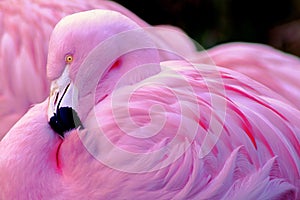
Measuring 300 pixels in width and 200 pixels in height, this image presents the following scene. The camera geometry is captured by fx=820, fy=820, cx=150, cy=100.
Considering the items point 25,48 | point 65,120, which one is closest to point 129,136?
point 65,120

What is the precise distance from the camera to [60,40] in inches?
82.8

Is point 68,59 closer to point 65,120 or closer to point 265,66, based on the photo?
point 65,120

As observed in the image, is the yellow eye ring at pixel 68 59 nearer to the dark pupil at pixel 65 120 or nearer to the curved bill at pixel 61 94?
the curved bill at pixel 61 94

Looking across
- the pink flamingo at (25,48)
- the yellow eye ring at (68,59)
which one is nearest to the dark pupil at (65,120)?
the yellow eye ring at (68,59)

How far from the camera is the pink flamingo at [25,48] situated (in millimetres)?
2691

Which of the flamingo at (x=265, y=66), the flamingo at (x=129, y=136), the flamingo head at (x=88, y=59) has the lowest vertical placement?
the flamingo at (x=265, y=66)

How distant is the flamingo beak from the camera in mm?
2080

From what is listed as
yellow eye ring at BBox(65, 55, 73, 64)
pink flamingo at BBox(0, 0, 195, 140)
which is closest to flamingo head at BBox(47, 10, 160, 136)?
yellow eye ring at BBox(65, 55, 73, 64)

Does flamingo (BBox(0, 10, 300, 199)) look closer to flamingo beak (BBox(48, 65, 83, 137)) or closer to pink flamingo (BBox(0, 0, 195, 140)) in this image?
flamingo beak (BBox(48, 65, 83, 137))

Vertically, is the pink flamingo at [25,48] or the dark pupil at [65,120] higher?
the dark pupil at [65,120]

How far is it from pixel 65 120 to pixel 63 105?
0.04m

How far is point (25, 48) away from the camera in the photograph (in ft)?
9.17

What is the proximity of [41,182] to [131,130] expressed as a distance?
0.89 ft

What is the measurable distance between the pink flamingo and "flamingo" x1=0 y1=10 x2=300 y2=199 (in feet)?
1.55
